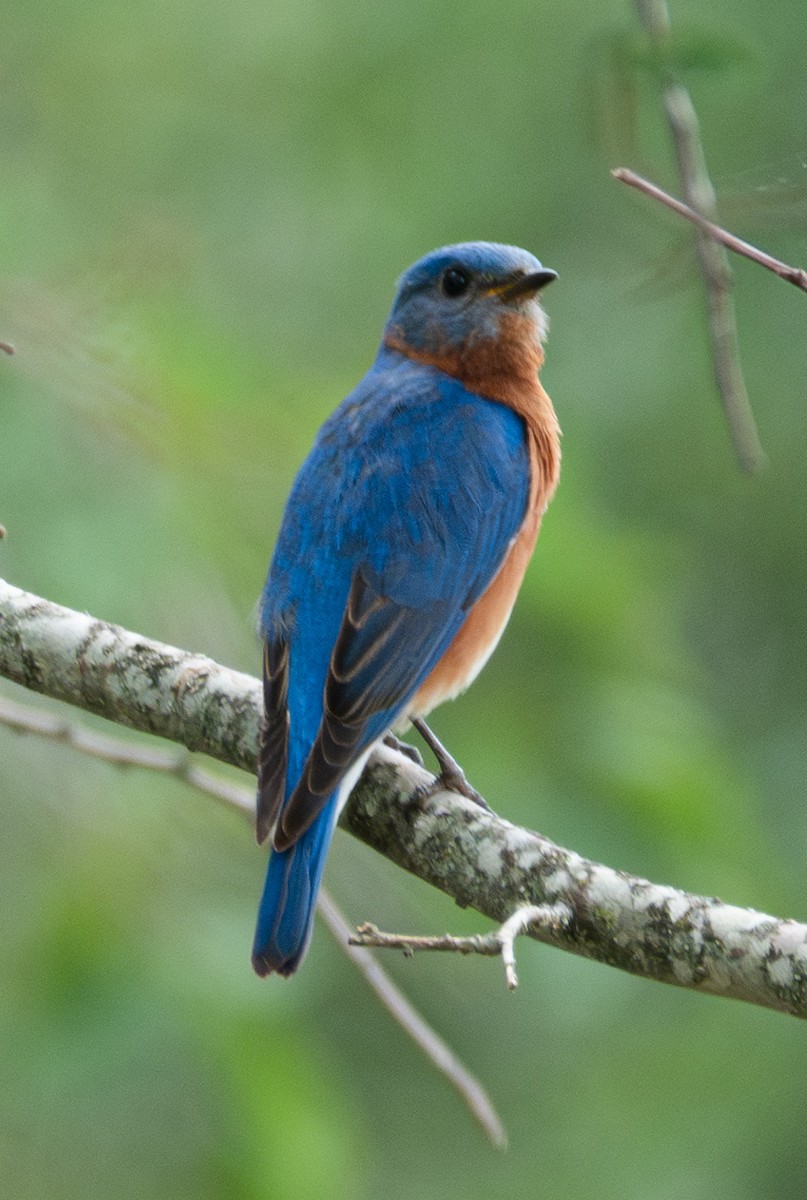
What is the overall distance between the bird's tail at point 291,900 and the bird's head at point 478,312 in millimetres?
1691

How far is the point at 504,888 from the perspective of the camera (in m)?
3.13

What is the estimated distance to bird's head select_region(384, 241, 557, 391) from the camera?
4672 mm

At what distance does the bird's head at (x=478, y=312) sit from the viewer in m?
4.67

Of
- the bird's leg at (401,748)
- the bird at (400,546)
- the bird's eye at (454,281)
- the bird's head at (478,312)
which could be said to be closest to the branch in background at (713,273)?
the bird at (400,546)

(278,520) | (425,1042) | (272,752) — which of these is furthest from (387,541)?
(425,1042)

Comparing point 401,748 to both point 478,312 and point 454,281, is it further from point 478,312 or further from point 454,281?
point 454,281

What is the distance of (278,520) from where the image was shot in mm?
4406

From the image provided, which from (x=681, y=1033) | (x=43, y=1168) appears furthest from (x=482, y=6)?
(x=43, y=1168)

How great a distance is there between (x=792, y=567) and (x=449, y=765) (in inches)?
200

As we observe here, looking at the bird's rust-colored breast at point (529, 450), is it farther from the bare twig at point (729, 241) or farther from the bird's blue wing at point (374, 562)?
the bare twig at point (729, 241)

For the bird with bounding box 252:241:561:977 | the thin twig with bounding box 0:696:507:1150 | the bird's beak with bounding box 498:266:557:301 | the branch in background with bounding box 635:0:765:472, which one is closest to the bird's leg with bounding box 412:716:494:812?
the bird with bounding box 252:241:561:977

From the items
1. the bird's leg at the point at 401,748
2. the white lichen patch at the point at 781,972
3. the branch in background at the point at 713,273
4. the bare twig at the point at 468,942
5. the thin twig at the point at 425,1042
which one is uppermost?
the branch in background at the point at 713,273

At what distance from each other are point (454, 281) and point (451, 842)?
6.87 feet

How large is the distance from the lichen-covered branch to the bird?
0.44 ft
